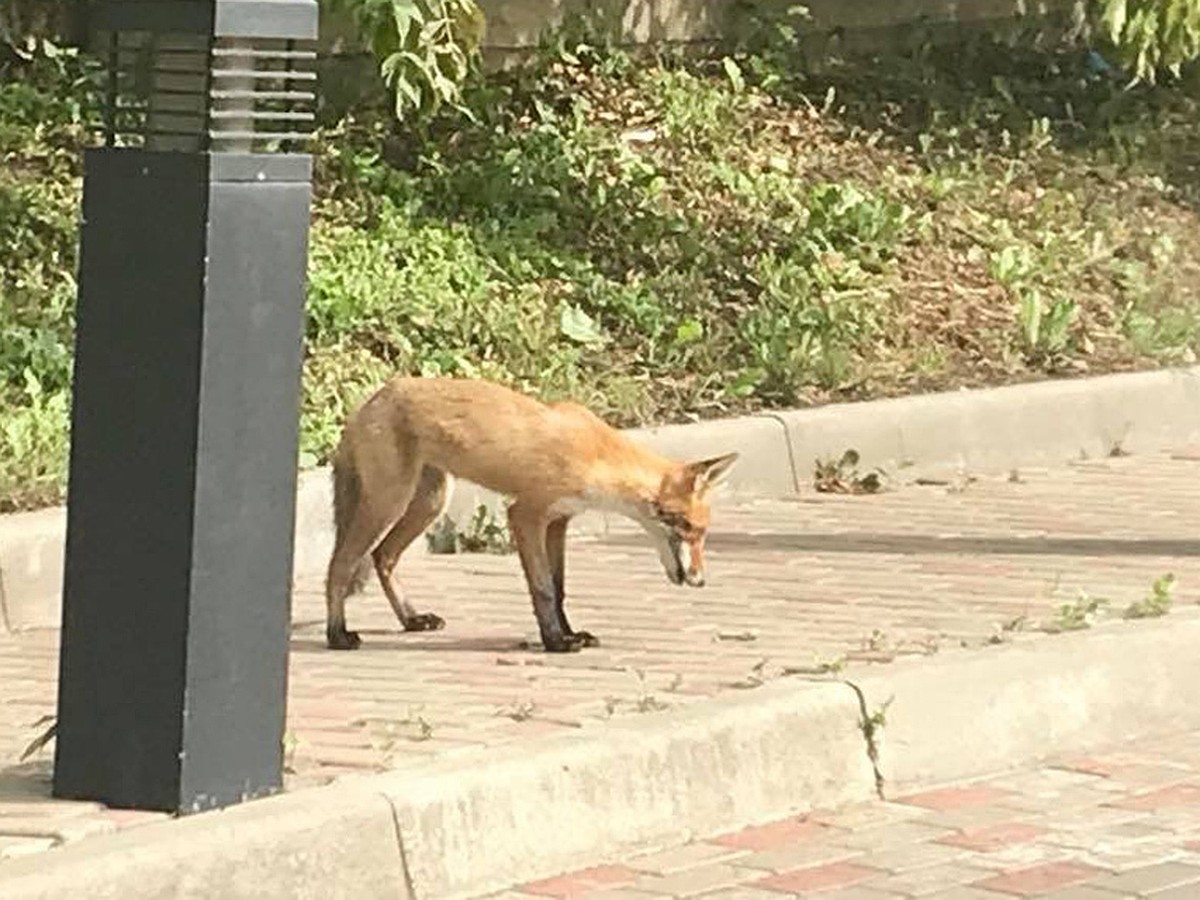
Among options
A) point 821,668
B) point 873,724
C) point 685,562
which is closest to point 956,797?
point 873,724

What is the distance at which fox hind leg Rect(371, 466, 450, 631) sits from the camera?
27.9 feet

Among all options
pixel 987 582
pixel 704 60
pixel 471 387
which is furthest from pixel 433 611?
pixel 704 60

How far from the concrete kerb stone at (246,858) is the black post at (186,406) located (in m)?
0.18

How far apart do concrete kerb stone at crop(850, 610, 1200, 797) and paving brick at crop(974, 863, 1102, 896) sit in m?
0.74

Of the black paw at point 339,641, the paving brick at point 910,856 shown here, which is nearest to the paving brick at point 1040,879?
the paving brick at point 910,856

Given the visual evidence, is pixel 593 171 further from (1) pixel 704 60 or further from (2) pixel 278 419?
(2) pixel 278 419

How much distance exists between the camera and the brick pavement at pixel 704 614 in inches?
273

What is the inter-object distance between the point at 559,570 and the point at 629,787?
5.62ft

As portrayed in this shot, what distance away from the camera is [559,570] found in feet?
27.2

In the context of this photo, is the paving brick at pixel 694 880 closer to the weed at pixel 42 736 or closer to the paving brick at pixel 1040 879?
the paving brick at pixel 1040 879

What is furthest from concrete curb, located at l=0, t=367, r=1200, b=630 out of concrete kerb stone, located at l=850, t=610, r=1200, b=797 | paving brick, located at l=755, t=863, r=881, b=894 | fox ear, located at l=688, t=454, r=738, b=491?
paving brick, located at l=755, t=863, r=881, b=894

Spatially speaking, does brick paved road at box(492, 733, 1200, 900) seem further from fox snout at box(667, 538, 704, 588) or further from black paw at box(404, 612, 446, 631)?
black paw at box(404, 612, 446, 631)

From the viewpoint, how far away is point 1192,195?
1484 centimetres

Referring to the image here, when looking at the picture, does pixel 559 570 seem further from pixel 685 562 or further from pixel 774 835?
pixel 774 835
